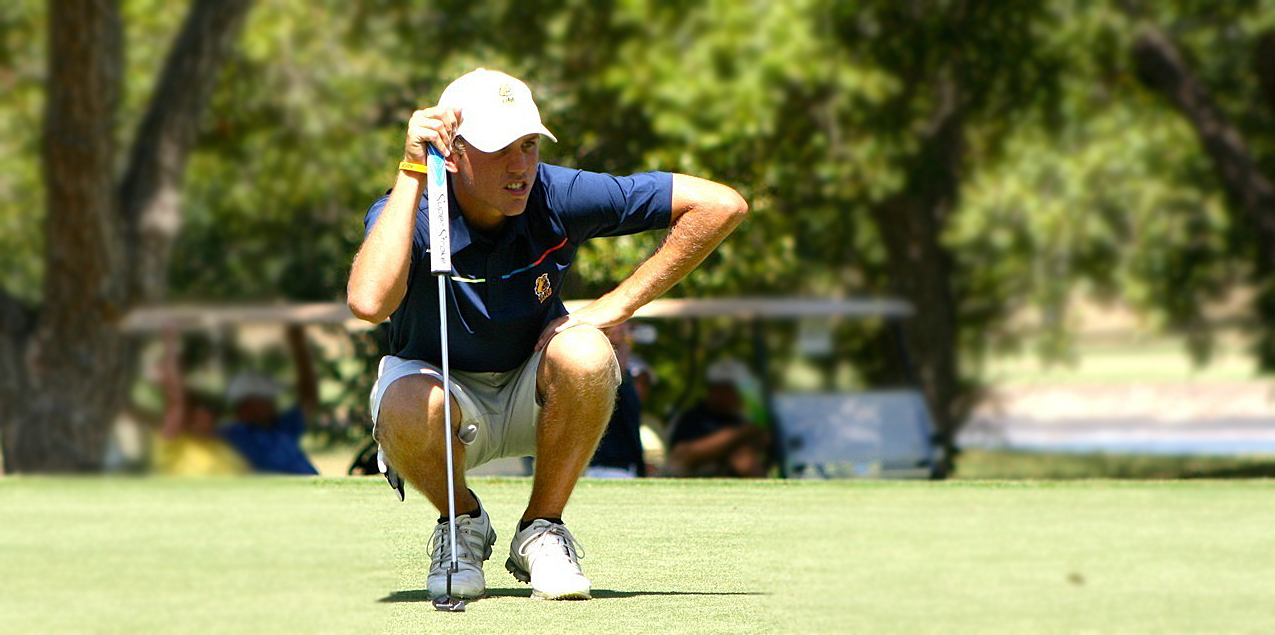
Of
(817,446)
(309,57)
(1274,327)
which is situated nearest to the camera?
(817,446)

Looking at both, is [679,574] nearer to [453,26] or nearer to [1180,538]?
[1180,538]

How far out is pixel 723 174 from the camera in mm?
11227

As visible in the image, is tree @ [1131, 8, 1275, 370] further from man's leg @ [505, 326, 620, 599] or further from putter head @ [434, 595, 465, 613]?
putter head @ [434, 595, 465, 613]

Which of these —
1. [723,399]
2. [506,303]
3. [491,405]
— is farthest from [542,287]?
[723,399]

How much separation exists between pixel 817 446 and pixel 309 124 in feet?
31.9

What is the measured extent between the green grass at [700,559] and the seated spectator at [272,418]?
2510mm

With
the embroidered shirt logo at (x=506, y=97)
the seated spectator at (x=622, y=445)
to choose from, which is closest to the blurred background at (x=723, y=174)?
the seated spectator at (x=622, y=445)

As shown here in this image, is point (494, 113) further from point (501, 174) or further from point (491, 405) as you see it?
point (491, 405)

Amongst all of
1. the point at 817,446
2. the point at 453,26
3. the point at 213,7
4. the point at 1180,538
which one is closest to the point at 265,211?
the point at 453,26

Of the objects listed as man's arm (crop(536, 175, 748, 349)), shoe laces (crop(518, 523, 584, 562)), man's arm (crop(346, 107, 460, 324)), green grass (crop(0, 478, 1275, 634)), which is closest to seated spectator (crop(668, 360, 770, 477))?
green grass (crop(0, 478, 1275, 634))

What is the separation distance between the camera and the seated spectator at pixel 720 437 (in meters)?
9.27

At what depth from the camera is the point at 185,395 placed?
12211 millimetres

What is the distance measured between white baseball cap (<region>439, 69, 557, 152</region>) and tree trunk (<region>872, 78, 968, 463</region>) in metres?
12.0

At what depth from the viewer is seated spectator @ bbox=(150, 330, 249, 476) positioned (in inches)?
358
